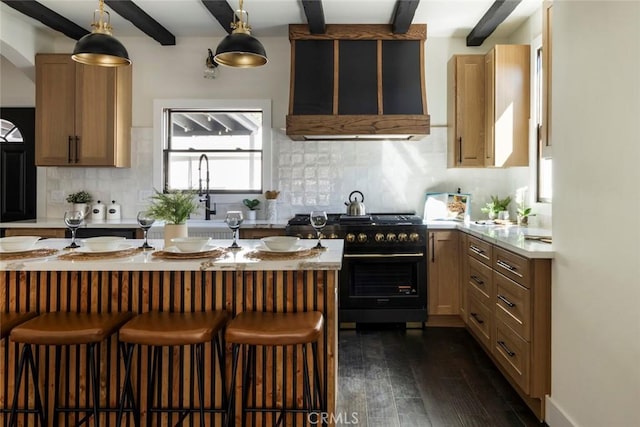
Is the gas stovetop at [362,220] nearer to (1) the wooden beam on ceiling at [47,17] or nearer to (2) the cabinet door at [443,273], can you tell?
(2) the cabinet door at [443,273]

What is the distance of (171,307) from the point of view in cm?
212

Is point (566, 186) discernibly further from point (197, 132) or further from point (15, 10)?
point (15, 10)

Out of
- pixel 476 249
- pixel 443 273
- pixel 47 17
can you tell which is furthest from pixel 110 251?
pixel 47 17

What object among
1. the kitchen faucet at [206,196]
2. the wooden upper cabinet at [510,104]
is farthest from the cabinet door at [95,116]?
the wooden upper cabinet at [510,104]

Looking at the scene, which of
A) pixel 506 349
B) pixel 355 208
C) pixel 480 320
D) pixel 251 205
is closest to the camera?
pixel 506 349

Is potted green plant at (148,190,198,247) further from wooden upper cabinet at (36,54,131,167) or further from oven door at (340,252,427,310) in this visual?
wooden upper cabinet at (36,54,131,167)

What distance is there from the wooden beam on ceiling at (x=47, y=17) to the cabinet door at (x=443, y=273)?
3.73 meters

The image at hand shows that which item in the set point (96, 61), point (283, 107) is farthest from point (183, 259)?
point (283, 107)

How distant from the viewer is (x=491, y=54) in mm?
3777

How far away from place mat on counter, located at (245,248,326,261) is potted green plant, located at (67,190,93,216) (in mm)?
2930

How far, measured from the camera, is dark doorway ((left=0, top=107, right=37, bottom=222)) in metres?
4.54

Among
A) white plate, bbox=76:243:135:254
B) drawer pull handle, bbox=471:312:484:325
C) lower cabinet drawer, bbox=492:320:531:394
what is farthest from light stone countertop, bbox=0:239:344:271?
drawer pull handle, bbox=471:312:484:325

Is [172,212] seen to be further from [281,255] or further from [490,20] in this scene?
[490,20]

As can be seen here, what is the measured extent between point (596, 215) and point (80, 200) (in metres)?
4.36
